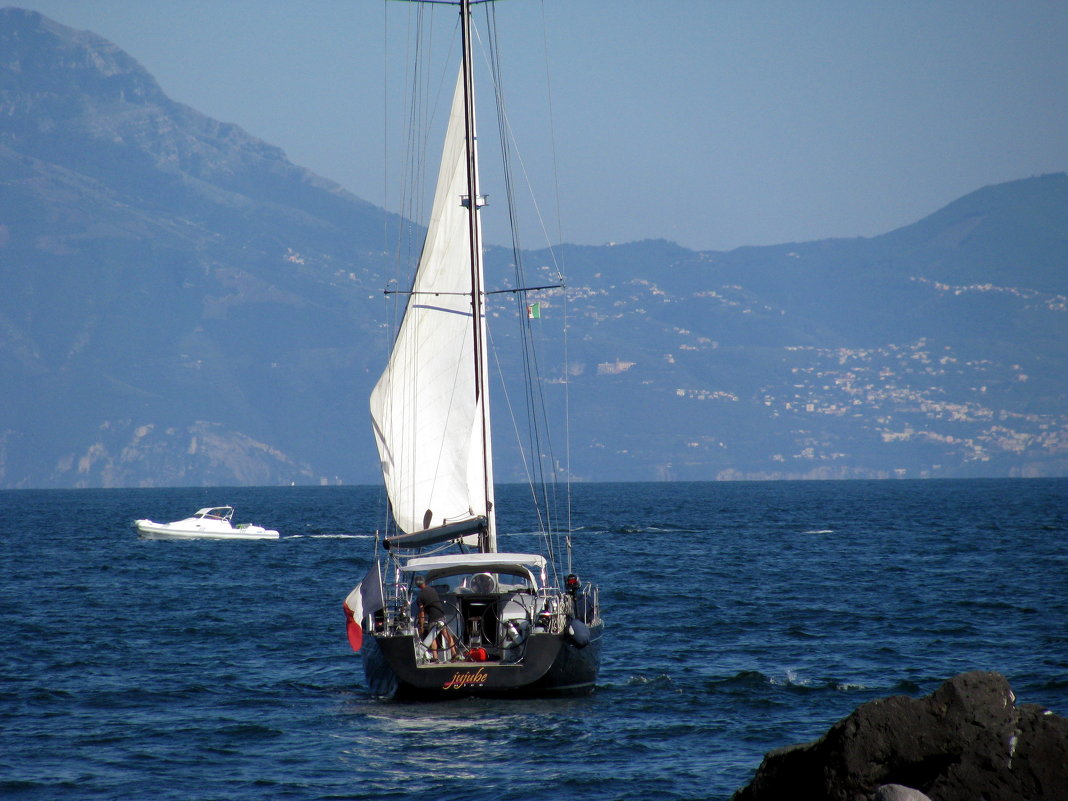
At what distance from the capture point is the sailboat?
2520 centimetres

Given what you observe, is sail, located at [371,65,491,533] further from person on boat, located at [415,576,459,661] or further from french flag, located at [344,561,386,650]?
person on boat, located at [415,576,459,661]

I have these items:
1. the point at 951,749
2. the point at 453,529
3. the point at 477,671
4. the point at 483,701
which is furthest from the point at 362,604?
the point at 951,749

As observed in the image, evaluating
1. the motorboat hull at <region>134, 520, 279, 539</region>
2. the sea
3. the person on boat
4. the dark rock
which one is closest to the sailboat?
the person on boat

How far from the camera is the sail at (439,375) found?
29.8 metres

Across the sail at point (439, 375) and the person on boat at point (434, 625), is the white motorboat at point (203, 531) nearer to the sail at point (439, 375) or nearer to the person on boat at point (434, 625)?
the sail at point (439, 375)

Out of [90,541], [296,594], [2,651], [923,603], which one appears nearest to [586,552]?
[296,594]

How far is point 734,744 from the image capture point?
23141mm

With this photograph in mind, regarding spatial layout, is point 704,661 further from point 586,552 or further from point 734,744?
point 586,552

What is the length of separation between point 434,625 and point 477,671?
48.8 inches

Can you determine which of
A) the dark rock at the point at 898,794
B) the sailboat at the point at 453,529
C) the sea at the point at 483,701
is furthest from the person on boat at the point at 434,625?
the dark rock at the point at 898,794

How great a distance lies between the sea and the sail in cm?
411

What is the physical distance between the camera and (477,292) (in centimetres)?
2927

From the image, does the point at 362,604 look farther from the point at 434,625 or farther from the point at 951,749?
the point at 951,749

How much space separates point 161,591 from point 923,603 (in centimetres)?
2614
